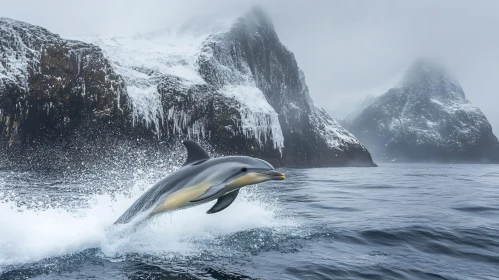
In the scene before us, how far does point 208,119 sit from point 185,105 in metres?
5.94

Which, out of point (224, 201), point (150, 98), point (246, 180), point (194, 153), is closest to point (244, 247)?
point (224, 201)

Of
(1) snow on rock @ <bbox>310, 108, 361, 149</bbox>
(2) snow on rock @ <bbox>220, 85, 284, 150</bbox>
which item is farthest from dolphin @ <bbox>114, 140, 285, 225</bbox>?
(1) snow on rock @ <bbox>310, 108, 361, 149</bbox>

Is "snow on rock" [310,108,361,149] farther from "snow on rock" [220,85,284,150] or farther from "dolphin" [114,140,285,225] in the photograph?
"dolphin" [114,140,285,225]

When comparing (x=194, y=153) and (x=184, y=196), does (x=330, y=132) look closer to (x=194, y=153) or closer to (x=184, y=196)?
(x=194, y=153)

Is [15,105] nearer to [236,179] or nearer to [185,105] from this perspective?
[185,105]

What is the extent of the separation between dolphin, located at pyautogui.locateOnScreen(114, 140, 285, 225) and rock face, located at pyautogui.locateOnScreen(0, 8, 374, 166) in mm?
64413

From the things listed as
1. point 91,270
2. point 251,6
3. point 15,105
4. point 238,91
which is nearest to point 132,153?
point 15,105

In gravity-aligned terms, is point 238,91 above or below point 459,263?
above

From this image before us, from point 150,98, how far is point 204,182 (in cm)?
7001

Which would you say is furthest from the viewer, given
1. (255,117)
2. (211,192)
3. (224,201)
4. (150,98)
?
(255,117)

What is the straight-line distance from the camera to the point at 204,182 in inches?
328

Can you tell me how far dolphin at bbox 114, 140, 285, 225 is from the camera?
8.26 metres

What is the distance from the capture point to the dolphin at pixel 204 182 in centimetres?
826

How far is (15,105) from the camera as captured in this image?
61.4m
